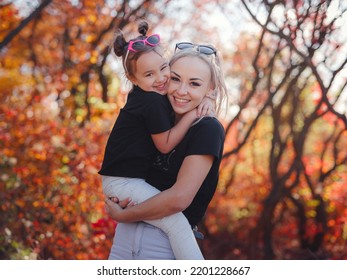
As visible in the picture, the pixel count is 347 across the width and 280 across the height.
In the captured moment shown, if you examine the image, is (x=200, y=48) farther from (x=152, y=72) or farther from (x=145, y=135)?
(x=145, y=135)

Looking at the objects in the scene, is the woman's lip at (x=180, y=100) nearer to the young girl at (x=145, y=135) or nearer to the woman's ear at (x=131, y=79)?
the young girl at (x=145, y=135)

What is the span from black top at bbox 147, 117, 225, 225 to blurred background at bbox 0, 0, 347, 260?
266 cm

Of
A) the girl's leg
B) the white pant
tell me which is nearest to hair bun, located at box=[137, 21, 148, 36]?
the white pant

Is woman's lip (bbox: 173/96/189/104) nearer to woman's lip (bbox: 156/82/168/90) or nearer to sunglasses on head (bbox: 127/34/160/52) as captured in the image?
woman's lip (bbox: 156/82/168/90)

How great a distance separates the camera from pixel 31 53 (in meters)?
9.34

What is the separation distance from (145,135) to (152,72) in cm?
30

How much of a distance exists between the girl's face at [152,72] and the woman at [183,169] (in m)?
0.04

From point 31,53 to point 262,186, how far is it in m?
4.03

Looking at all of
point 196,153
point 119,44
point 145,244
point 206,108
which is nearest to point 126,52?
point 119,44

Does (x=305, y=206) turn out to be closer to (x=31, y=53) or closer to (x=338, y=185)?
(x=338, y=185)
